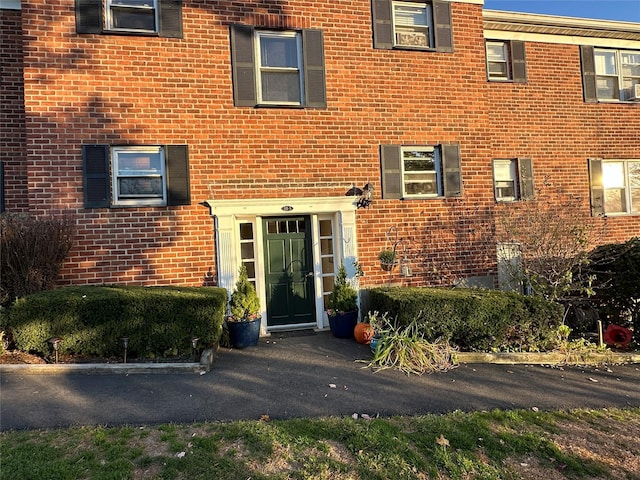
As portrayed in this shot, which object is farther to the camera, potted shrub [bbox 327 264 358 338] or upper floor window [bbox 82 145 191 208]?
potted shrub [bbox 327 264 358 338]

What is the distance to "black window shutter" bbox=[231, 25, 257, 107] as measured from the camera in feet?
23.9

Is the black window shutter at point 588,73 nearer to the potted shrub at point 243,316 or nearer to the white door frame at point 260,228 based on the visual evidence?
the white door frame at point 260,228

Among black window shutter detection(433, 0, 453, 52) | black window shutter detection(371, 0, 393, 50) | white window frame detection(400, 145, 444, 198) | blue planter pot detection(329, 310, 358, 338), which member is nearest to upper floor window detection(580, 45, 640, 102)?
black window shutter detection(433, 0, 453, 52)

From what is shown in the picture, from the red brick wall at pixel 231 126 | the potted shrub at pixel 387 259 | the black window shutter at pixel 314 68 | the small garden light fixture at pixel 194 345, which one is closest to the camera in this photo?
the small garden light fixture at pixel 194 345

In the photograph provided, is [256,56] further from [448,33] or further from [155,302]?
[155,302]

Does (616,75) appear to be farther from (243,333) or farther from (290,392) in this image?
(290,392)

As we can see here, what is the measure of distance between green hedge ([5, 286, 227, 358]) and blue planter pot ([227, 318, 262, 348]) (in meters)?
0.67

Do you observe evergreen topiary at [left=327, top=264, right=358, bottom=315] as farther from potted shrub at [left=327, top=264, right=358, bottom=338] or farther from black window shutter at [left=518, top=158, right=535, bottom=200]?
black window shutter at [left=518, top=158, right=535, bottom=200]

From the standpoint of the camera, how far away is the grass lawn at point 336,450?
301cm

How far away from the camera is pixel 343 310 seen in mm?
7086

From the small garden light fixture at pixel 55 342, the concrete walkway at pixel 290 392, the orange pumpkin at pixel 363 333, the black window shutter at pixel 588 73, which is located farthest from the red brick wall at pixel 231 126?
the black window shutter at pixel 588 73

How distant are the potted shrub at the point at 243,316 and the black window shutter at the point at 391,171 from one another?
324 centimetres

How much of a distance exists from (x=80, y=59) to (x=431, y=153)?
21.7 feet

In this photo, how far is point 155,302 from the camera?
5594mm
